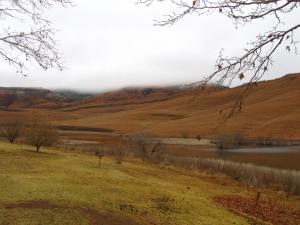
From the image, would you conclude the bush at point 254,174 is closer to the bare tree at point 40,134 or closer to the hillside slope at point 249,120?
the bare tree at point 40,134

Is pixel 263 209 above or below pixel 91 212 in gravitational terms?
below

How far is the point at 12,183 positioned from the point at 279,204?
45.6ft

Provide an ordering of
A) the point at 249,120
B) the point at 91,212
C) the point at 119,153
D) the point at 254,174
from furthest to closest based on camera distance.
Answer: the point at 249,120, the point at 119,153, the point at 254,174, the point at 91,212

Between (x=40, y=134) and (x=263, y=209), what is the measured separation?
2073 centimetres

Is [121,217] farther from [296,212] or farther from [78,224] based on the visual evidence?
[296,212]

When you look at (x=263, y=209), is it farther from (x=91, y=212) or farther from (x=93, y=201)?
(x=91, y=212)

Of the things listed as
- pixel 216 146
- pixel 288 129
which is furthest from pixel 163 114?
pixel 216 146

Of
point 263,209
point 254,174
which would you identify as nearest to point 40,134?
point 254,174

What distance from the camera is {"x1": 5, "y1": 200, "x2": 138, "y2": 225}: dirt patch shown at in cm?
1434

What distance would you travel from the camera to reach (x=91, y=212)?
15.0 meters

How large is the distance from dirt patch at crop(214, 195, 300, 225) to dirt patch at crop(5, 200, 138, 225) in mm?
6510

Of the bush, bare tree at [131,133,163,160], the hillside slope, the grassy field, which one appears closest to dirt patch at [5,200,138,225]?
the grassy field

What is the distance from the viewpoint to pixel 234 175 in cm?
3719

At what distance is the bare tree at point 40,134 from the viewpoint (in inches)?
1515
